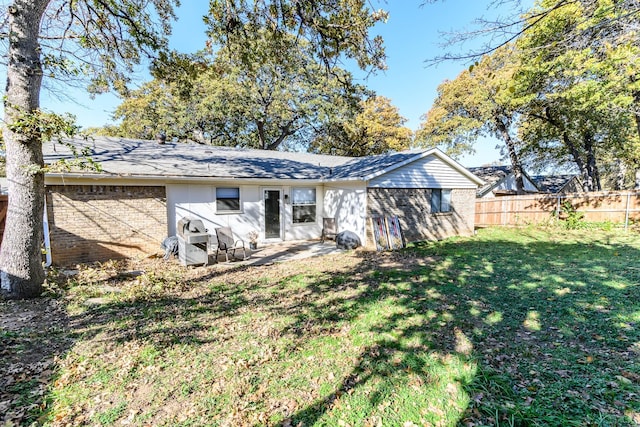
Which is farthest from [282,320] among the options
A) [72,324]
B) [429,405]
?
[72,324]

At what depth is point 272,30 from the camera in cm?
670

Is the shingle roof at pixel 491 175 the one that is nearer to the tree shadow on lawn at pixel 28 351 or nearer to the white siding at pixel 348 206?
the white siding at pixel 348 206

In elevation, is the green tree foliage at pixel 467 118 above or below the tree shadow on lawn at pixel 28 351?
above

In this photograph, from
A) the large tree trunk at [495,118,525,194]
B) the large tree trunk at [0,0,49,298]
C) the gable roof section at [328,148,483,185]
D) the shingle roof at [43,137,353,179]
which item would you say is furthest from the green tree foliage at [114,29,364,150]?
the large tree trunk at [0,0,49,298]

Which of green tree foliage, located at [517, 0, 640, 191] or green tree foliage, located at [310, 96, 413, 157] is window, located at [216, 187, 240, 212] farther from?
green tree foliage, located at [310, 96, 413, 157]

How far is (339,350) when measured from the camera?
3.53 m

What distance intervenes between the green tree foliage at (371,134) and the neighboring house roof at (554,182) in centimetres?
1310

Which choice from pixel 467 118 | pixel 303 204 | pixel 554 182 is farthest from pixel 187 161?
pixel 554 182

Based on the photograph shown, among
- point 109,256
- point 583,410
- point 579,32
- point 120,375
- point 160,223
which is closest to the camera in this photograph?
point 583,410

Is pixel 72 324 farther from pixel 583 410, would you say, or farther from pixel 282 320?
pixel 583 410

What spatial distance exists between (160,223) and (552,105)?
2051cm

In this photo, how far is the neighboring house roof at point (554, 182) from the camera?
24834 millimetres

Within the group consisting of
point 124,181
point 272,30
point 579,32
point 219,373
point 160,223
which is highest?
point 272,30

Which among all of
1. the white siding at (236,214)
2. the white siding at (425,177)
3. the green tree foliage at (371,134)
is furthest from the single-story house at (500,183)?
the white siding at (236,214)
